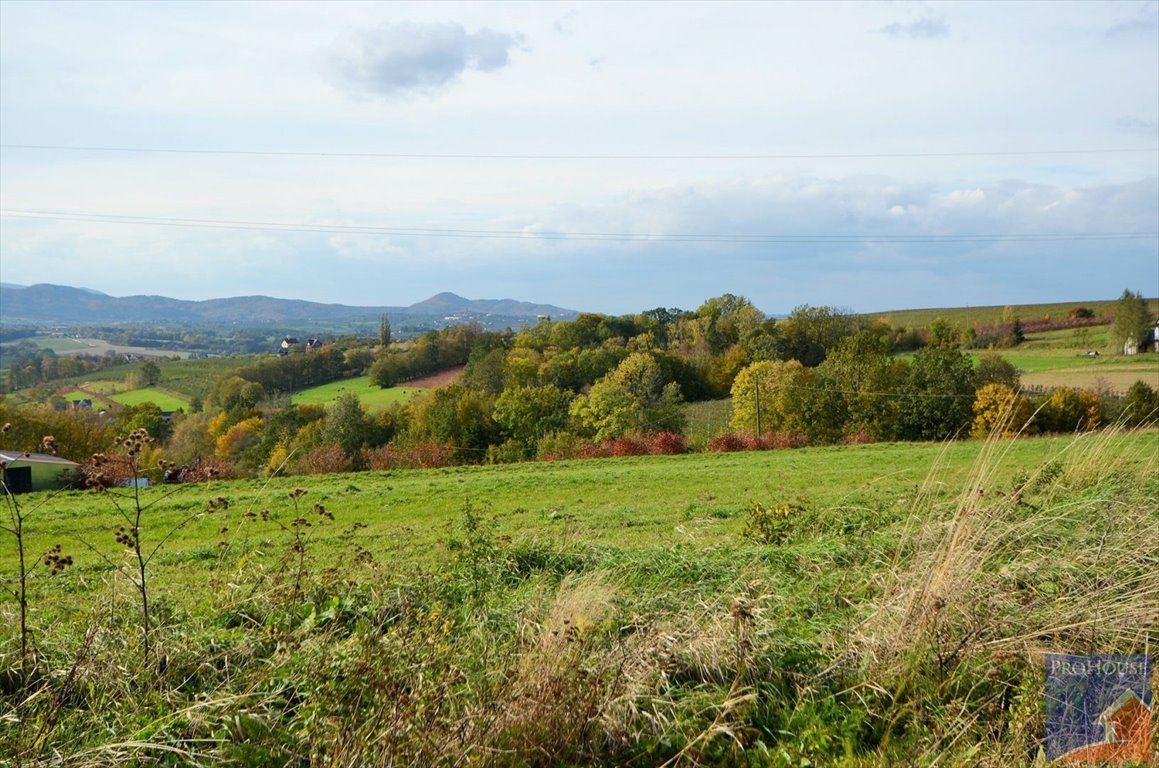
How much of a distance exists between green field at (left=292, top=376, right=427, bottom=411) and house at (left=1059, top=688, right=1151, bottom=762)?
56.8m

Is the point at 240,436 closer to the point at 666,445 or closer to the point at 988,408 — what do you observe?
the point at 666,445

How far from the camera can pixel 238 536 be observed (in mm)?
12773

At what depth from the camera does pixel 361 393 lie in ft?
219

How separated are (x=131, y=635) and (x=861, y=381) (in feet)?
136

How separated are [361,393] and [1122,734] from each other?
65899 mm

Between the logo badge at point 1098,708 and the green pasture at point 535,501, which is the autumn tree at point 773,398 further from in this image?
the logo badge at point 1098,708

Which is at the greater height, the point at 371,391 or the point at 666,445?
the point at 666,445

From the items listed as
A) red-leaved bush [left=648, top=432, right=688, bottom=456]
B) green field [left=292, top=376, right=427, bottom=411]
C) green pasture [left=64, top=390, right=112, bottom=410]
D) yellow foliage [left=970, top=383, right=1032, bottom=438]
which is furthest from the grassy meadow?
green pasture [left=64, top=390, right=112, bottom=410]

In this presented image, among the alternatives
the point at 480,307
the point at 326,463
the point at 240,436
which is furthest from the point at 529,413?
the point at 480,307

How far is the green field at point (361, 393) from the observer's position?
61531mm

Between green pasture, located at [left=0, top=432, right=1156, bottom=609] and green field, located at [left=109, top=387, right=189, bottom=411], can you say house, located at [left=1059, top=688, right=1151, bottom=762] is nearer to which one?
green pasture, located at [left=0, top=432, right=1156, bottom=609]

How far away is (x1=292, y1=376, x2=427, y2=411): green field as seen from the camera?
61531mm

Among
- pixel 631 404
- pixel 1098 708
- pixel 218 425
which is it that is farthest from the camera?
pixel 218 425

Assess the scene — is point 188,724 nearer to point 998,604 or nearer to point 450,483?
point 998,604
